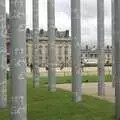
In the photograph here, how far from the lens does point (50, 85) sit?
22797 mm

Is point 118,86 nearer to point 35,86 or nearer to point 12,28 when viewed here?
point 12,28

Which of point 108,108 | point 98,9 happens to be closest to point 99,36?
point 98,9

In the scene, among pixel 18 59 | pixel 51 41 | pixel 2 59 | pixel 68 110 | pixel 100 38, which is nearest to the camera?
pixel 18 59

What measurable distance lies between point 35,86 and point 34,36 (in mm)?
3219

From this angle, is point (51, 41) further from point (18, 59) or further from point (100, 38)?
point (18, 59)

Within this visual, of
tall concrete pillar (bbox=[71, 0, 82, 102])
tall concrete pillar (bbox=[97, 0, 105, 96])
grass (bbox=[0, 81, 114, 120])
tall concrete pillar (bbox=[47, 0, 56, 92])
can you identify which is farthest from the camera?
tall concrete pillar (bbox=[47, 0, 56, 92])

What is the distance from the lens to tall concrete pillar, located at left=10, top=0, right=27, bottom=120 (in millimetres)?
8656

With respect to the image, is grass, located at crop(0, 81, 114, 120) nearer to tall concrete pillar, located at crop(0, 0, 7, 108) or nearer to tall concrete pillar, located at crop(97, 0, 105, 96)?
tall concrete pillar, located at crop(0, 0, 7, 108)

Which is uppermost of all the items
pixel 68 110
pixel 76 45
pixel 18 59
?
pixel 76 45

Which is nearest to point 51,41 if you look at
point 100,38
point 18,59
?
point 100,38

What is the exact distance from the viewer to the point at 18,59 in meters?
8.86

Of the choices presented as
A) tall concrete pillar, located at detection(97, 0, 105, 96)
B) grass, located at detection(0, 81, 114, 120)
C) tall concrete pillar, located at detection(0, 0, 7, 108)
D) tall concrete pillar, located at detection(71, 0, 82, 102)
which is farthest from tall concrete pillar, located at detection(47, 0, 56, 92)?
tall concrete pillar, located at detection(0, 0, 7, 108)

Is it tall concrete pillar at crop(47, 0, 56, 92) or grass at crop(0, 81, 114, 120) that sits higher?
tall concrete pillar at crop(47, 0, 56, 92)

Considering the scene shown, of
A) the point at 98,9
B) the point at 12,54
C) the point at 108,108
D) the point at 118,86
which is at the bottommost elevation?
the point at 108,108
